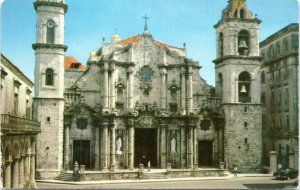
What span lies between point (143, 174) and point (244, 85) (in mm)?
12164

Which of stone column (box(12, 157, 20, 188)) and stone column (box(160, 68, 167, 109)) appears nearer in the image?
stone column (box(12, 157, 20, 188))

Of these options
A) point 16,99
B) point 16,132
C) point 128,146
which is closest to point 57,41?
point 16,99

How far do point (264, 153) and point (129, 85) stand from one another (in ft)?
47.9

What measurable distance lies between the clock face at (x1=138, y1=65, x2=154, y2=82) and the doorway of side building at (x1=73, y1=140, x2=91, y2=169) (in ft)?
23.5

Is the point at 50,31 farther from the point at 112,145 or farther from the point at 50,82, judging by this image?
the point at 112,145

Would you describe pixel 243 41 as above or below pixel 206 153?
above

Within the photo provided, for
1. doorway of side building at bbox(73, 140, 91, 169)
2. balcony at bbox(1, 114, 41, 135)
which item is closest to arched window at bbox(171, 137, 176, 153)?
doorway of side building at bbox(73, 140, 91, 169)

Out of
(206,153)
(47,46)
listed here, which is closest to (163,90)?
(206,153)

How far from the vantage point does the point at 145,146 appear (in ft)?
131

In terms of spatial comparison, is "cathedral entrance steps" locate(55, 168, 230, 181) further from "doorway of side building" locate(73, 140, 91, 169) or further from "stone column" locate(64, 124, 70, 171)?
"doorway of side building" locate(73, 140, 91, 169)

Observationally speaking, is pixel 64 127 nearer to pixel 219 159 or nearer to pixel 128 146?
pixel 128 146

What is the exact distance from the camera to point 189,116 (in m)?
39.5

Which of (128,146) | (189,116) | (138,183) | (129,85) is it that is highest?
(129,85)

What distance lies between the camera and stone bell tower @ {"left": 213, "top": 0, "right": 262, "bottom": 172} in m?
39.7
